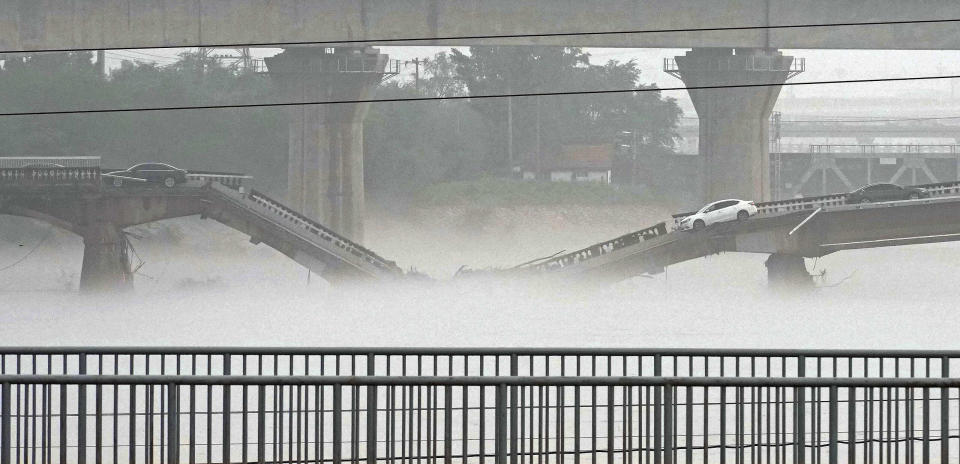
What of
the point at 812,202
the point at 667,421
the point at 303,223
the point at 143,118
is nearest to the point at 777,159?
the point at 812,202

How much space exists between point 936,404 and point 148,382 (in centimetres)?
1749

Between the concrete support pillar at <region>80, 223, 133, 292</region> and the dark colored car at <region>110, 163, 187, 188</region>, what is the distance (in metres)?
1.92

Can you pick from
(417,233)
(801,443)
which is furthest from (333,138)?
(801,443)

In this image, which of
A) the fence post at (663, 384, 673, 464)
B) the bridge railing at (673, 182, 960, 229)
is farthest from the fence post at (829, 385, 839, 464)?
the bridge railing at (673, 182, 960, 229)

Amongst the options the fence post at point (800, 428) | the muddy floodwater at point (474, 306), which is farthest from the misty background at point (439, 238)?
the fence post at point (800, 428)

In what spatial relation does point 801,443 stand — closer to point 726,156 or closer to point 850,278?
point 726,156

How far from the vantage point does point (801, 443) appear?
7.21 meters

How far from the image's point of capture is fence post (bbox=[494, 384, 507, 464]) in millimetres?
6562

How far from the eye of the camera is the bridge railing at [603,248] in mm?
47906

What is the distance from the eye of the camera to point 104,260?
47.2 m

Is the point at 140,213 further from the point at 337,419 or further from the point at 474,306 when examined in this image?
the point at 337,419

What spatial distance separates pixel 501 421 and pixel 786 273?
43079 millimetres

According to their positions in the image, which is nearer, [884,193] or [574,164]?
[884,193]

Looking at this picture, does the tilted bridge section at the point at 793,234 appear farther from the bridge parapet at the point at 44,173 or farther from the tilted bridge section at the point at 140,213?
the bridge parapet at the point at 44,173
